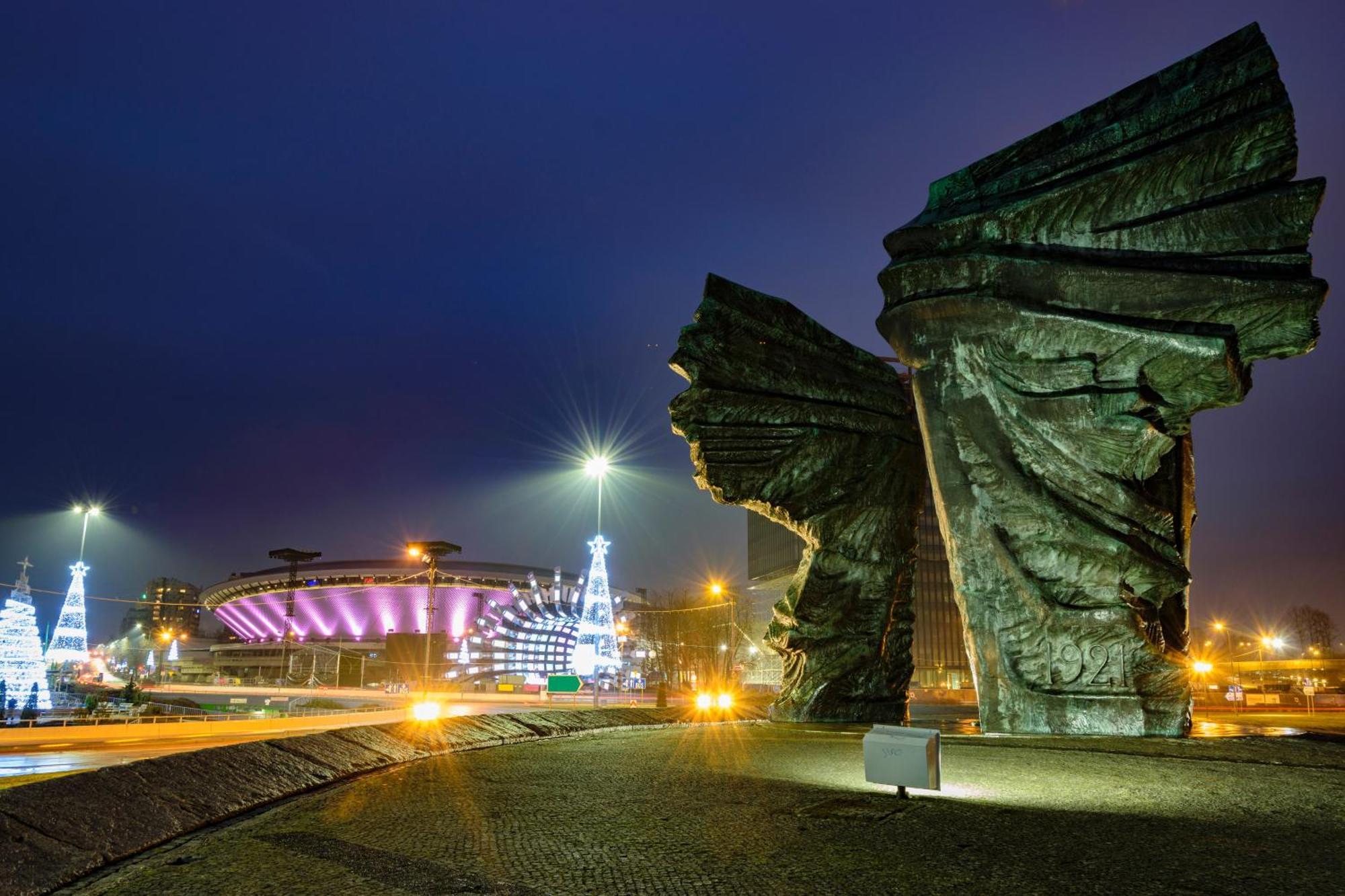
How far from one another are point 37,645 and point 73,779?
34.2m

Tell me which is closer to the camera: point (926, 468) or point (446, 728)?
point (446, 728)

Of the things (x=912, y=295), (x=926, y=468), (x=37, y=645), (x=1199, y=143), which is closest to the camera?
(x=1199, y=143)

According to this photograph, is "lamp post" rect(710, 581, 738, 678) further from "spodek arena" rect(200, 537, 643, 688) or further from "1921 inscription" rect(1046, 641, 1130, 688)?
"spodek arena" rect(200, 537, 643, 688)

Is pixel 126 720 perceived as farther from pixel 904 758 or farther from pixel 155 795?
pixel 904 758

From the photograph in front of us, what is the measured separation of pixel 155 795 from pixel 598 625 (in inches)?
2156

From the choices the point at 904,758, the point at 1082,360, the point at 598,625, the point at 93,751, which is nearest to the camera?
the point at 904,758

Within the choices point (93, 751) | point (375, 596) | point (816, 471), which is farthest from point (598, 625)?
point (375, 596)

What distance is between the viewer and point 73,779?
532 centimetres

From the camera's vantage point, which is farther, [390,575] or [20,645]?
[390,575]

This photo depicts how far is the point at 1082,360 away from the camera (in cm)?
1285

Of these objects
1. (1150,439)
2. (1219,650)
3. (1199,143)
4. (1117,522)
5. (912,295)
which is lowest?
(1219,650)

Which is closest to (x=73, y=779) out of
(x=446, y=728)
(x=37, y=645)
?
(x=446, y=728)

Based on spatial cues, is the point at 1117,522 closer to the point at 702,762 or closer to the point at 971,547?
the point at 971,547

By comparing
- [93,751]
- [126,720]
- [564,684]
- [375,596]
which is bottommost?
[126,720]
